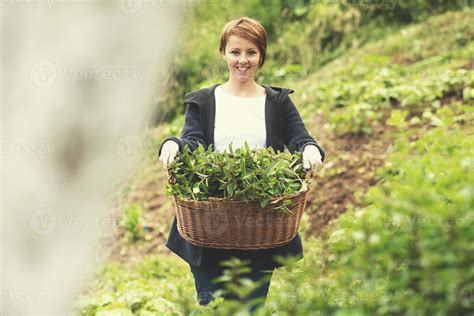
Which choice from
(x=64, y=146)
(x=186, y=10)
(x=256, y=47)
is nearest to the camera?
(x=256, y=47)

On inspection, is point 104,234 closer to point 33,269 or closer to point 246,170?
point 33,269

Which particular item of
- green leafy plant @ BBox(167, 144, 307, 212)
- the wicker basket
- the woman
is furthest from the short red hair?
the wicker basket

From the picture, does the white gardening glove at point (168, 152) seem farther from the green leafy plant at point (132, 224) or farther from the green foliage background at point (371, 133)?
the green leafy plant at point (132, 224)

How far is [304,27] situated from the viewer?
Answer: 10555mm

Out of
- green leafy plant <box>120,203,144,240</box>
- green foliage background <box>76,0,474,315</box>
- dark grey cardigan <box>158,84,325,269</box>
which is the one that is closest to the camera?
green foliage background <box>76,0,474,315</box>

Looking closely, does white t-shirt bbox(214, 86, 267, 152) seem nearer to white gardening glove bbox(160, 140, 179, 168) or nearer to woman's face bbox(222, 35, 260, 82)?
woman's face bbox(222, 35, 260, 82)

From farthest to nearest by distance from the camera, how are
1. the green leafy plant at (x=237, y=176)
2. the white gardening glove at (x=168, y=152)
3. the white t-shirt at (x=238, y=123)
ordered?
the white t-shirt at (x=238, y=123) → the white gardening glove at (x=168, y=152) → the green leafy plant at (x=237, y=176)

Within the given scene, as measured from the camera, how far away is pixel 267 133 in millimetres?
2918

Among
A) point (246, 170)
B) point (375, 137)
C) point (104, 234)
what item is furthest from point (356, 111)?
point (246, 170)

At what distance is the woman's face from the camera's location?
2.82 meters

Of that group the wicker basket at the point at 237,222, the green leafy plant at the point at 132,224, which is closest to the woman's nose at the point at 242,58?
the wicker basket at the point at 237,222

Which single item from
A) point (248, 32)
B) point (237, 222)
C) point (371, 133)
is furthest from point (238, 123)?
point (371, 133)

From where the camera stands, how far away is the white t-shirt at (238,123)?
9.50ft

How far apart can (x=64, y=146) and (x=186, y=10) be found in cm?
100
